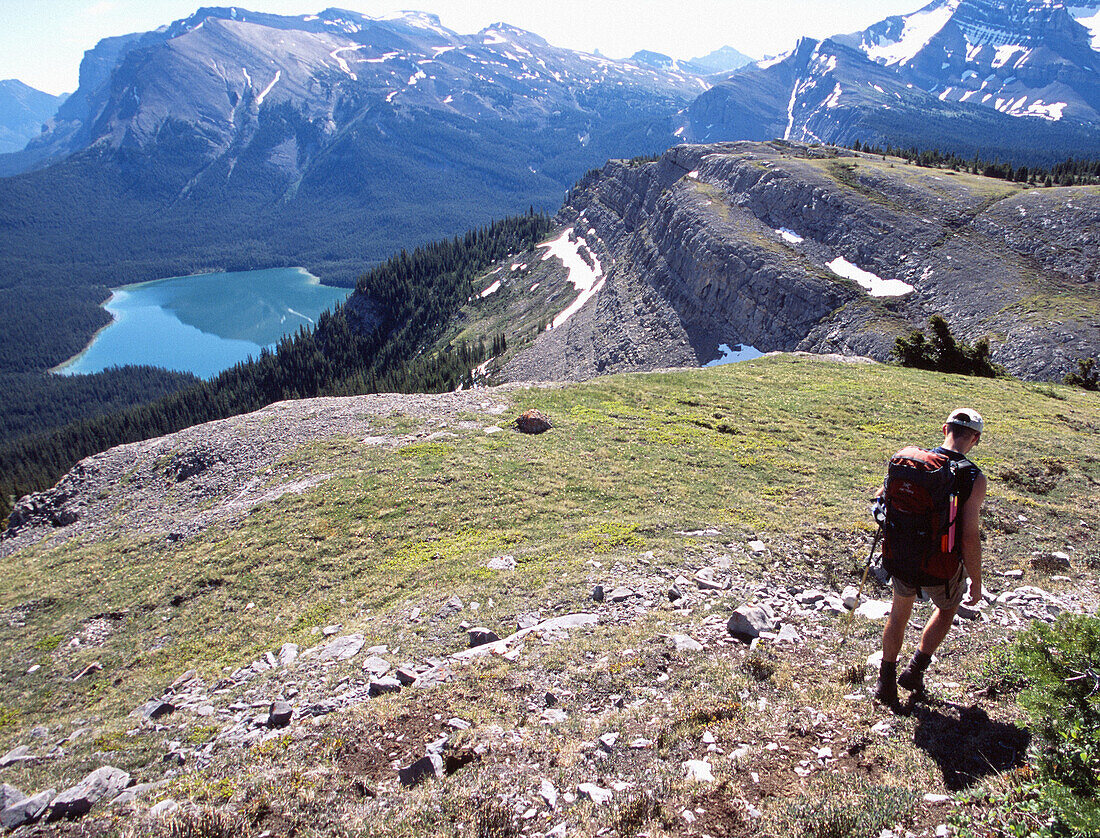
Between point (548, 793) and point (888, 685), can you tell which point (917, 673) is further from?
point (548, 793)

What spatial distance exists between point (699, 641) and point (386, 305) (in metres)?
151

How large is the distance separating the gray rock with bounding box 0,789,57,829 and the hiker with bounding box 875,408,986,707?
391 inches

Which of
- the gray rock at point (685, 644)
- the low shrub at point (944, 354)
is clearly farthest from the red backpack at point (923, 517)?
the low shrub at point (944, 354)

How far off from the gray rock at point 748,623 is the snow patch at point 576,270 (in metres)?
81.5

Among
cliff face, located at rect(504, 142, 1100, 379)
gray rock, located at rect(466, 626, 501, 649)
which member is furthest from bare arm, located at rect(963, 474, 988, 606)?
cliff face, located at rect(504, 142, 1100, 379)

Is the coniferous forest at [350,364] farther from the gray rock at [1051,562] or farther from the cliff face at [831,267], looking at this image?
the gray rock at [1051,562]

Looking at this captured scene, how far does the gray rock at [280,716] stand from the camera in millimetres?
7828

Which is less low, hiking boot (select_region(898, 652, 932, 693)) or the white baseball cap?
the white baseball cap

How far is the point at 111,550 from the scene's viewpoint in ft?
56.9

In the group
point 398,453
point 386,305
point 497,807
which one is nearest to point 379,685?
point 497,807

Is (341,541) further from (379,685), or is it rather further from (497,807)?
(497,807)

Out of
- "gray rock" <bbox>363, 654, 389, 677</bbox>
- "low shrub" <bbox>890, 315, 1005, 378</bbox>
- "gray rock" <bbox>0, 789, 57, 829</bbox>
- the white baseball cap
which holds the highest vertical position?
the white baseball cap

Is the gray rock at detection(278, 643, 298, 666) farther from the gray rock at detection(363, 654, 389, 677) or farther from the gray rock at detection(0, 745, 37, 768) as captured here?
the gray rock at detection(0, 745, 37, 768)

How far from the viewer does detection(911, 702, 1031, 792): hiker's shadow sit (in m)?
5.34
